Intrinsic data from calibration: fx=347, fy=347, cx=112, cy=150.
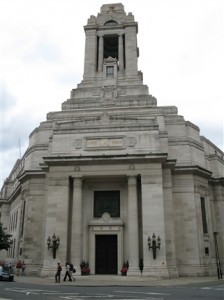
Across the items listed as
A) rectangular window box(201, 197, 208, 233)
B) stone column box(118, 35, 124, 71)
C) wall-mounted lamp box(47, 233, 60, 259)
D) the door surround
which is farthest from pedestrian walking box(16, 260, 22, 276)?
stone column box(118, 35, 124, 71)

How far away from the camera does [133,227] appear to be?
111ft

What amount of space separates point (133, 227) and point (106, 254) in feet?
15.0

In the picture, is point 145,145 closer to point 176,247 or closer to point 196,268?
point 176,247

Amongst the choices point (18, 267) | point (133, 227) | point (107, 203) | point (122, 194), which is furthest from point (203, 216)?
point (18, 267)

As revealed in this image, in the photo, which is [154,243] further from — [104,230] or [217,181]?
[217,181]

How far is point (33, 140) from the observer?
46.0 meters

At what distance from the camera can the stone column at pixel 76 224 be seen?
33.8 metres

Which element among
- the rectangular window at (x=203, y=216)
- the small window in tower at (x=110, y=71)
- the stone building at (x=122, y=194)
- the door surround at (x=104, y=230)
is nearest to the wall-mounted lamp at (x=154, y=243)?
the stone building at (x=122, y=194)

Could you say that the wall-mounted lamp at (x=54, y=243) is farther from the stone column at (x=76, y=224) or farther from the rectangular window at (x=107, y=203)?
the rectangular window at (x=107, y=203)

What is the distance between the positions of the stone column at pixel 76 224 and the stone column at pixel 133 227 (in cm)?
495

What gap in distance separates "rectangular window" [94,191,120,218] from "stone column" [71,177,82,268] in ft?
9.33

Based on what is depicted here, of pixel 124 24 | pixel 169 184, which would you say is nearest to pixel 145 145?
pixel 169 184

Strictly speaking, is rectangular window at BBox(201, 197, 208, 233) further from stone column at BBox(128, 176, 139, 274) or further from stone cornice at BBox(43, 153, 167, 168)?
stone column at BBox(128, 176, 139, 274)

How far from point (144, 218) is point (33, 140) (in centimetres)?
1965
